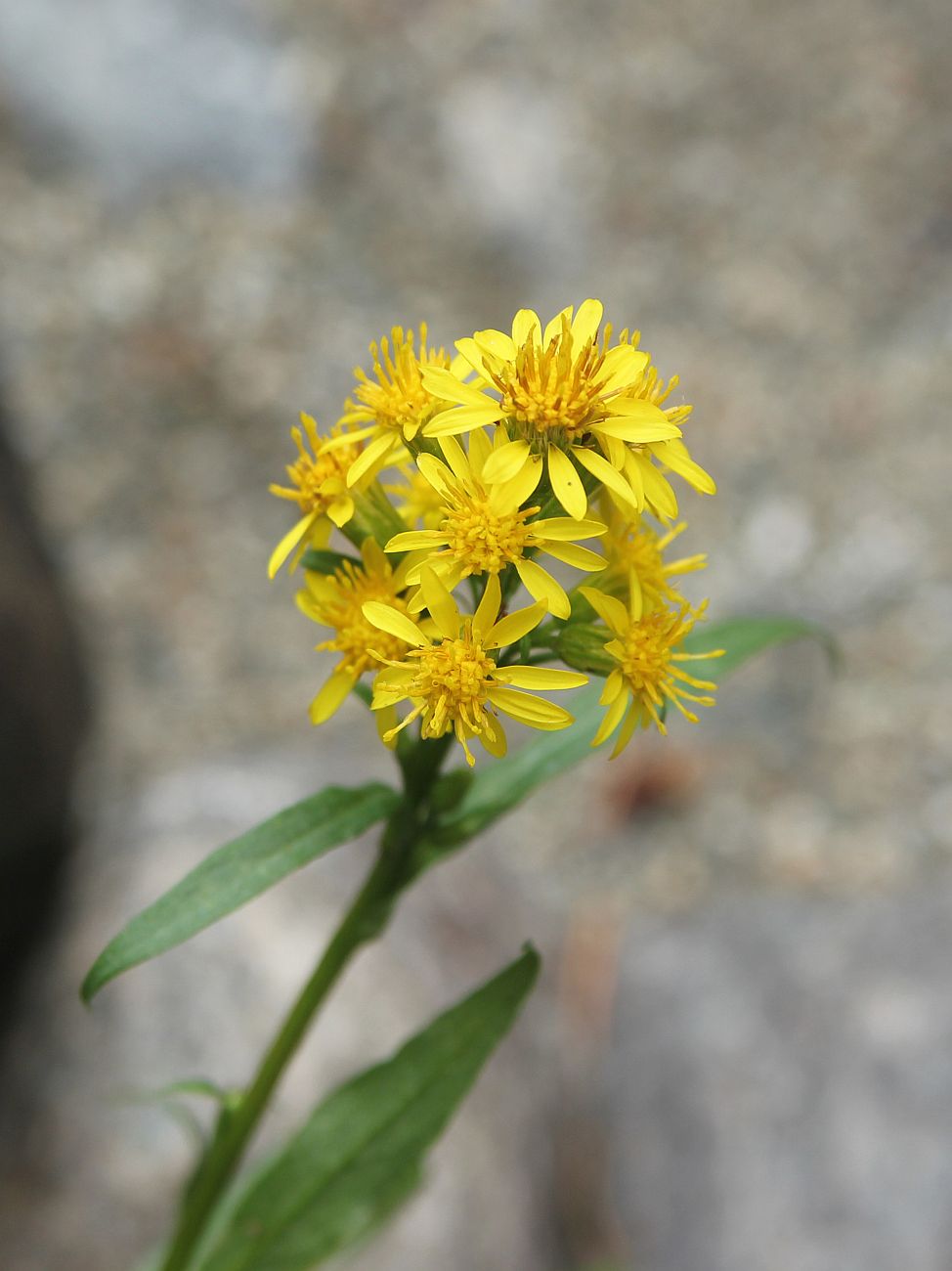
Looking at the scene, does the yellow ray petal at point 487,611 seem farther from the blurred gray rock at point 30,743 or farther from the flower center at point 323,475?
the blurred gray rock at point 30,743

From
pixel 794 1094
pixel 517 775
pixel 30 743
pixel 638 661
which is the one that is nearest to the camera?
pixel 638 661

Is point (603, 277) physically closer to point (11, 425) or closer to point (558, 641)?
point (11, 425)

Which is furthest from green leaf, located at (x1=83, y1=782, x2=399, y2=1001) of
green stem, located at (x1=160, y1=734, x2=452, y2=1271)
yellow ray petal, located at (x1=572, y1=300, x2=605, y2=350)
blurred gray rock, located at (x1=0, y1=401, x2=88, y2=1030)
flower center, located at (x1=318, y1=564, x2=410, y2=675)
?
blurred gray rock, located at (x1=0, y1=401, x2=88, y2=1030)

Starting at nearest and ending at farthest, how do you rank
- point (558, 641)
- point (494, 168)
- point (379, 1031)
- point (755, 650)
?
point (558, 641)
point (755, 650)
point (379, 1031)
point (494, 168)

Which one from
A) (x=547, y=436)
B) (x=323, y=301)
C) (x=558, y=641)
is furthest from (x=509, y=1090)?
(x=323, y=301)

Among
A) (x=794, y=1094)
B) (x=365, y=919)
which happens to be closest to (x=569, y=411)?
(x=365, y=919)

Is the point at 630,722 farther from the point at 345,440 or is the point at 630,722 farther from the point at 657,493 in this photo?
the point at 345,440
